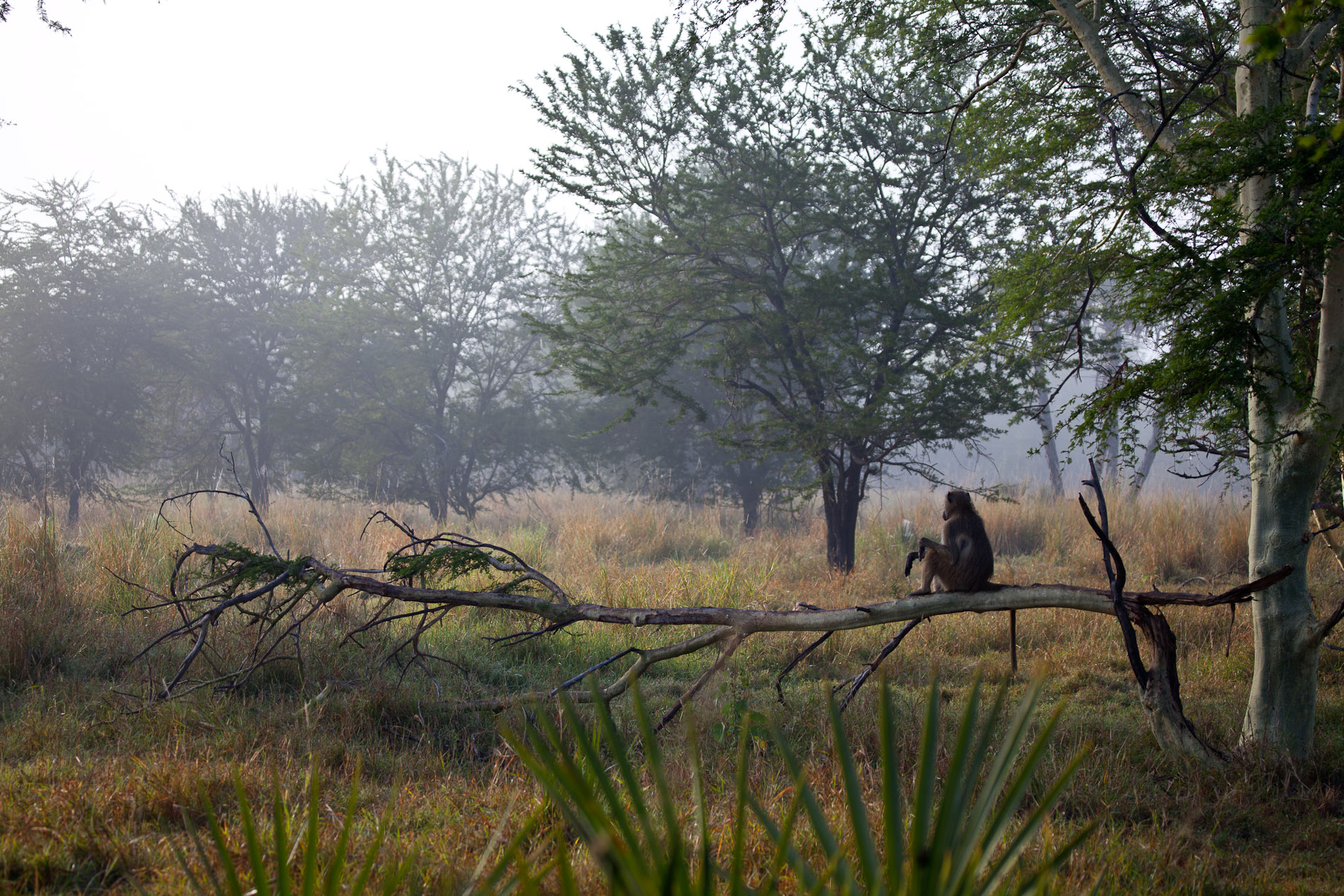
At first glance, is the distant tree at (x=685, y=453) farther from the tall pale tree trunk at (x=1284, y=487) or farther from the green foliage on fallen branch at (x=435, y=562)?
the tall pale tree trunk at (x=1284, y=487)

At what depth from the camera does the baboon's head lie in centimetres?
552

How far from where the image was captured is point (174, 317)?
1911 centimetres

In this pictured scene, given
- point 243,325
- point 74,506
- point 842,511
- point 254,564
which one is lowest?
point 74,506

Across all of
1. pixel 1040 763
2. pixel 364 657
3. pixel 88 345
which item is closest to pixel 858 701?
pixel 1040 763

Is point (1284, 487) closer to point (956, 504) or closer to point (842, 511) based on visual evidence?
point (956, 504)

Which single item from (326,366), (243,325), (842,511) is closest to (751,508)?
(842,511)

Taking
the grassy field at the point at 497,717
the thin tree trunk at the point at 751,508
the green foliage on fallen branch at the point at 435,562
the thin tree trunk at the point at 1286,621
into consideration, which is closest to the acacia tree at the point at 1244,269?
the thin tree trunk at the point at 1286,621

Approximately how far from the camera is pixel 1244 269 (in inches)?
147

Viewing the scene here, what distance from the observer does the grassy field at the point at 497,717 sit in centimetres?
294

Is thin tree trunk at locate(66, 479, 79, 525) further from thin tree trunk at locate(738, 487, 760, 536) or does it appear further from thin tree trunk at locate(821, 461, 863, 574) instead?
thin tree trunk at locate(821, 461, 863, 574)

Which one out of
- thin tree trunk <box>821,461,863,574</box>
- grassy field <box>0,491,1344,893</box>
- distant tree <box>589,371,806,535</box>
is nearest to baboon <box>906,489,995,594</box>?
grassy field <box>0,491,1344,893</box>

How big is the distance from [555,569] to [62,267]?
15042 millimetres

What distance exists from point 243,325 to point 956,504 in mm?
20299

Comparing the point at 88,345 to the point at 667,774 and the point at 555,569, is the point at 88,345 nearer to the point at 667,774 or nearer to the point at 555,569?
the point at 555,569
